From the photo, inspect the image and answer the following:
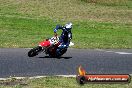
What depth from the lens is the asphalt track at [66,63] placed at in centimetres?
1469

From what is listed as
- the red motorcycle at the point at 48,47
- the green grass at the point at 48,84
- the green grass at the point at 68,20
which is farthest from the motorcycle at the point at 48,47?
the green grass at the point at 48,84

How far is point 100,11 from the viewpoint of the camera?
3853 cm

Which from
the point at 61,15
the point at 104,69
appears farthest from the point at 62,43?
the point at 61,15

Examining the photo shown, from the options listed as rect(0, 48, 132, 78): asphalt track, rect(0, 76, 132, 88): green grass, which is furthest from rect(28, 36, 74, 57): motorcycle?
rect(0, 76, 132, 88): green grass

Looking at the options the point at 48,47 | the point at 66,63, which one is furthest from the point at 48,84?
the point at 48,47

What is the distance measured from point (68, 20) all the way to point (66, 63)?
16716 millimetres

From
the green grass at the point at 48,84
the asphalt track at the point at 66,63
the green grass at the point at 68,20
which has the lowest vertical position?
the green grass at the point at 68,20

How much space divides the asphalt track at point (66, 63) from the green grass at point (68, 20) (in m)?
2.00

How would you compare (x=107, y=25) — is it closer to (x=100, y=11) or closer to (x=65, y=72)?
(x=100, y=11)

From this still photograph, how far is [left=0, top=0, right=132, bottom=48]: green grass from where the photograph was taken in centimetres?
2273

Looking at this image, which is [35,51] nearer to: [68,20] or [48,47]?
[48,47]

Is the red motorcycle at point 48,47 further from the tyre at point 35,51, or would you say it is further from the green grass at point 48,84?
the green grass at point 48,84

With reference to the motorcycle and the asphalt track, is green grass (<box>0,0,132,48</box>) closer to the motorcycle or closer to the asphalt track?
the asphalt track

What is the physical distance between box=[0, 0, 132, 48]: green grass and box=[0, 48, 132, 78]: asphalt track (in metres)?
2.00
